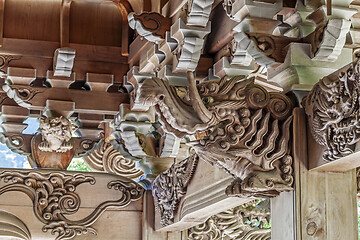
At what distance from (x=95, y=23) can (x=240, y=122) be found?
2.17 metres

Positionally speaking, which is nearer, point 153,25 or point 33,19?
point 153,25

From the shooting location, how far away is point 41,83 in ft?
16.0

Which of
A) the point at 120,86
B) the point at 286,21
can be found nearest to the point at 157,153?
the point at 120,86

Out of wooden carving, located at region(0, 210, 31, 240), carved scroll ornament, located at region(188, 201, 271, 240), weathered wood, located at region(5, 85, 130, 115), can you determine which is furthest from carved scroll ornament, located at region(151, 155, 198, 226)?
wooden carving, located at region(0, 210, 31, 240)

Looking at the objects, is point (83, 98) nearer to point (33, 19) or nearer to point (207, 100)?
point (33, 19)

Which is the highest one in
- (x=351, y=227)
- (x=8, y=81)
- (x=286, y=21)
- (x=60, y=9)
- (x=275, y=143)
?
(x=60, y=9)

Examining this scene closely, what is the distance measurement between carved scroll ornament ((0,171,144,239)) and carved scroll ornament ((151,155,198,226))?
16.6 inches

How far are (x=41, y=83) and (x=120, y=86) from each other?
1.66 feet

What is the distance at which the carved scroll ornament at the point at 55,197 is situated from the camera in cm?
487

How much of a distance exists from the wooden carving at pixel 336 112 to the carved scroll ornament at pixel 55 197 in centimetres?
257

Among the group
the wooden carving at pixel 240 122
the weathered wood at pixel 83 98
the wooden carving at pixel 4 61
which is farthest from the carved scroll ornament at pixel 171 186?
the wooden carving at pixel 240 122

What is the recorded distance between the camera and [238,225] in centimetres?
484

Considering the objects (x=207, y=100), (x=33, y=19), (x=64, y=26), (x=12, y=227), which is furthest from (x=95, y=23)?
(x=207, y=100)

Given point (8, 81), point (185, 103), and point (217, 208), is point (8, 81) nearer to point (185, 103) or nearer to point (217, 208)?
point (217, 208)
